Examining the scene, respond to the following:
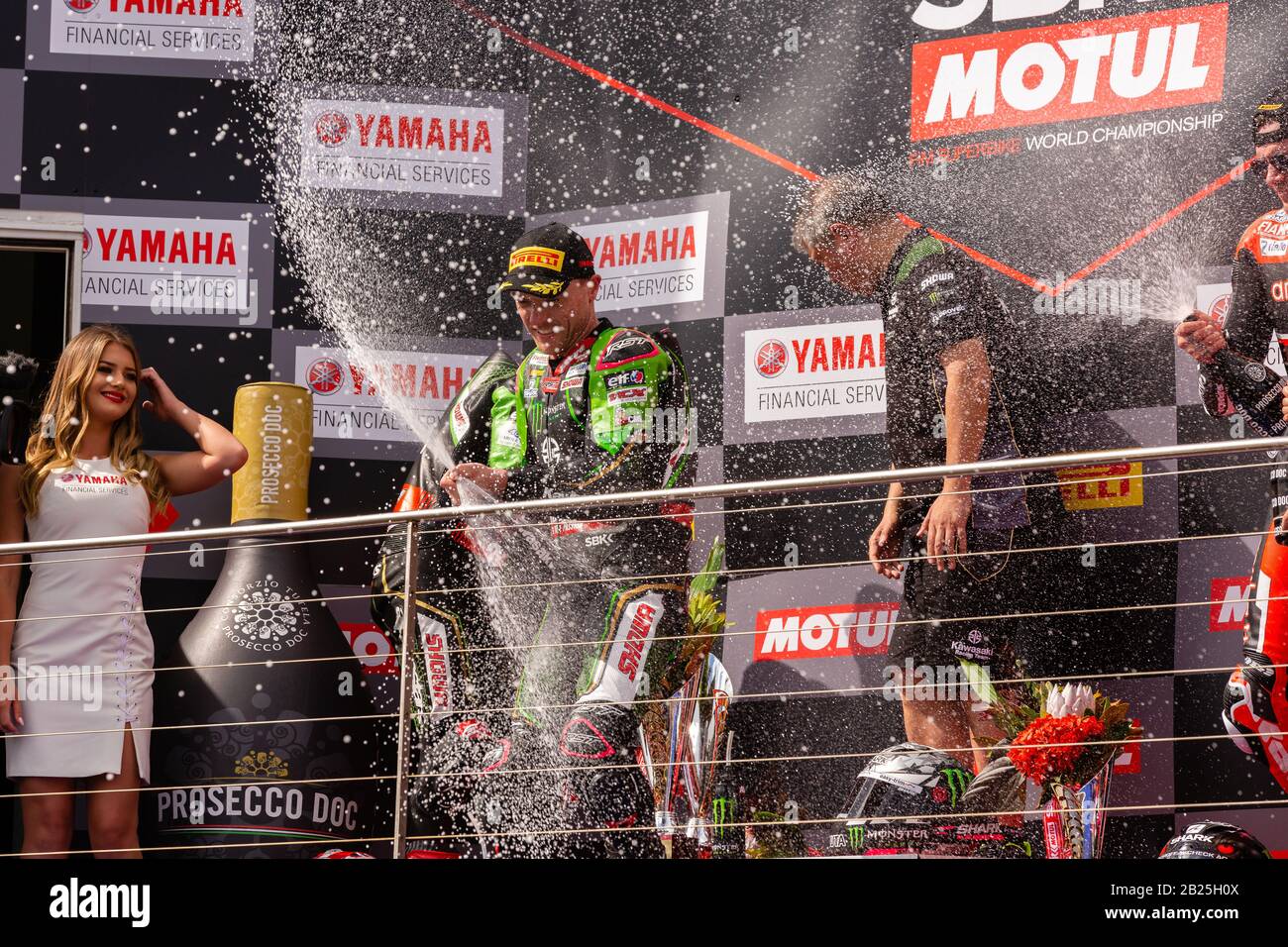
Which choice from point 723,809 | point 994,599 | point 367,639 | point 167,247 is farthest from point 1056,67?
point 167,247

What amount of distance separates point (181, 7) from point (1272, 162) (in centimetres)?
314

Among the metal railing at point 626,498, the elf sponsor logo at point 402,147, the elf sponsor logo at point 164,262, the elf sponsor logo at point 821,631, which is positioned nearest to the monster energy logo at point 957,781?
the elf sponsor logo at point 821,631

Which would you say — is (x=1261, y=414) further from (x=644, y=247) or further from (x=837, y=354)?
(x=644, y=247)

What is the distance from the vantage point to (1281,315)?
12.4 feet

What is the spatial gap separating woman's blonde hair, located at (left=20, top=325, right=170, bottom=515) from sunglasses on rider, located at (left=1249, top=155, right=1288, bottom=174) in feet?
9.15

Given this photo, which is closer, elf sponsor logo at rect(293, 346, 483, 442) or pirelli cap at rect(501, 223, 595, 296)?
pirelli cap at rect(501, 223, 595, 296)

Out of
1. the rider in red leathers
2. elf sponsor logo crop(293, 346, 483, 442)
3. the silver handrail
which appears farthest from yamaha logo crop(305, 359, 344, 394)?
the rider in red leathers

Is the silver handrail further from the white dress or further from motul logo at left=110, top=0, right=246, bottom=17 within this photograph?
motul logo at left=110, top=0, right=246, bottom=17

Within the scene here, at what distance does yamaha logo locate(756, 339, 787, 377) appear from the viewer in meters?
4.50

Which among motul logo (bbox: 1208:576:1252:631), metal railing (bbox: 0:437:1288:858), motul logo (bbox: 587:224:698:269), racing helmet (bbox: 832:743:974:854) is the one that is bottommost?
racing helmet (bbox: 832:743:974:854)

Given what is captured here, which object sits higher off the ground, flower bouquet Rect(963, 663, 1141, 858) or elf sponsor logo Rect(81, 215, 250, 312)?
elf sponsor logo Rect(81, 215, 250, 312)

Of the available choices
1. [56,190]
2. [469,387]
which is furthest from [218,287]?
[469,387]

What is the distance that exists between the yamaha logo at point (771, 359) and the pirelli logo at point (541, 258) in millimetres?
607
